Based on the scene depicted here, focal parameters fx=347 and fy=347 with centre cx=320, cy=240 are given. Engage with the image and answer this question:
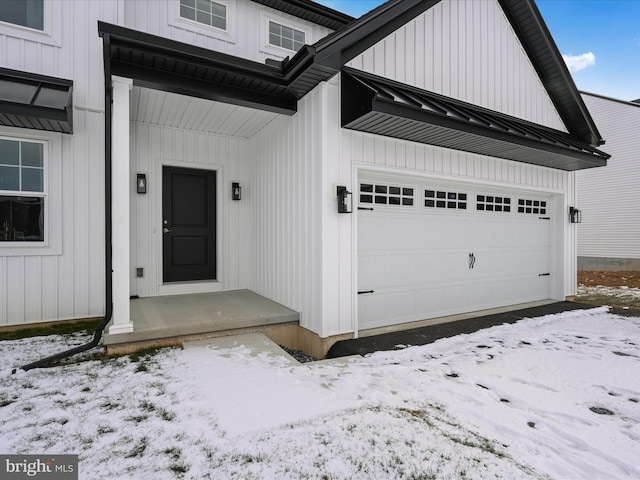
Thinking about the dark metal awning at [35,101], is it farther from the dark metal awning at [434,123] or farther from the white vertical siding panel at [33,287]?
the dark metal awning at [434,123]

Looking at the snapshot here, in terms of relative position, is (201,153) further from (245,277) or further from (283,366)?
(283,366)

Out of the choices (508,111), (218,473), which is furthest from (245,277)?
(508,111)

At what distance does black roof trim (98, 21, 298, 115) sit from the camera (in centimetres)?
309

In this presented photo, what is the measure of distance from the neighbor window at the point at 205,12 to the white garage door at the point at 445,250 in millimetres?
3433

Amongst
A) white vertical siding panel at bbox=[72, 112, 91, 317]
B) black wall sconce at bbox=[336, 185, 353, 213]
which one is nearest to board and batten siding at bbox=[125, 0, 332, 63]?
white vertical siding panel at bbox=[72, 112, 91, 317]

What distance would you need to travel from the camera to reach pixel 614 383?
9.72 feet

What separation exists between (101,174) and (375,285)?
377cm

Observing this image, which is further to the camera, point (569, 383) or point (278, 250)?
point (278, 250)

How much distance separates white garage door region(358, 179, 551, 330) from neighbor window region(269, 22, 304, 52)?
317cm

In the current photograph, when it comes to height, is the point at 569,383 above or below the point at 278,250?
below

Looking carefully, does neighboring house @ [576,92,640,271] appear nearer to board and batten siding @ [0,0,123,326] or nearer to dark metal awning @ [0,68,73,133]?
board and batten siding @ [0,0,123,326]

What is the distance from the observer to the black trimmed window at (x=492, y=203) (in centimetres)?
563

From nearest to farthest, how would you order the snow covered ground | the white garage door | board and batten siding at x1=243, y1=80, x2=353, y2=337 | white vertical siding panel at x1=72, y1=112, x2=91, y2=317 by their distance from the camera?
the snow covered ground, board and batten siding at x1=243, y1=80, x2=353, y2=337, white vertical siding panel at x1=72, y1=112, x2=91, y2=317, the white garage door

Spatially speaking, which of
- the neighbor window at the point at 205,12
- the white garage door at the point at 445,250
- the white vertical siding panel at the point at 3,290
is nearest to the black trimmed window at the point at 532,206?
the white garage door at the point at 445,250
